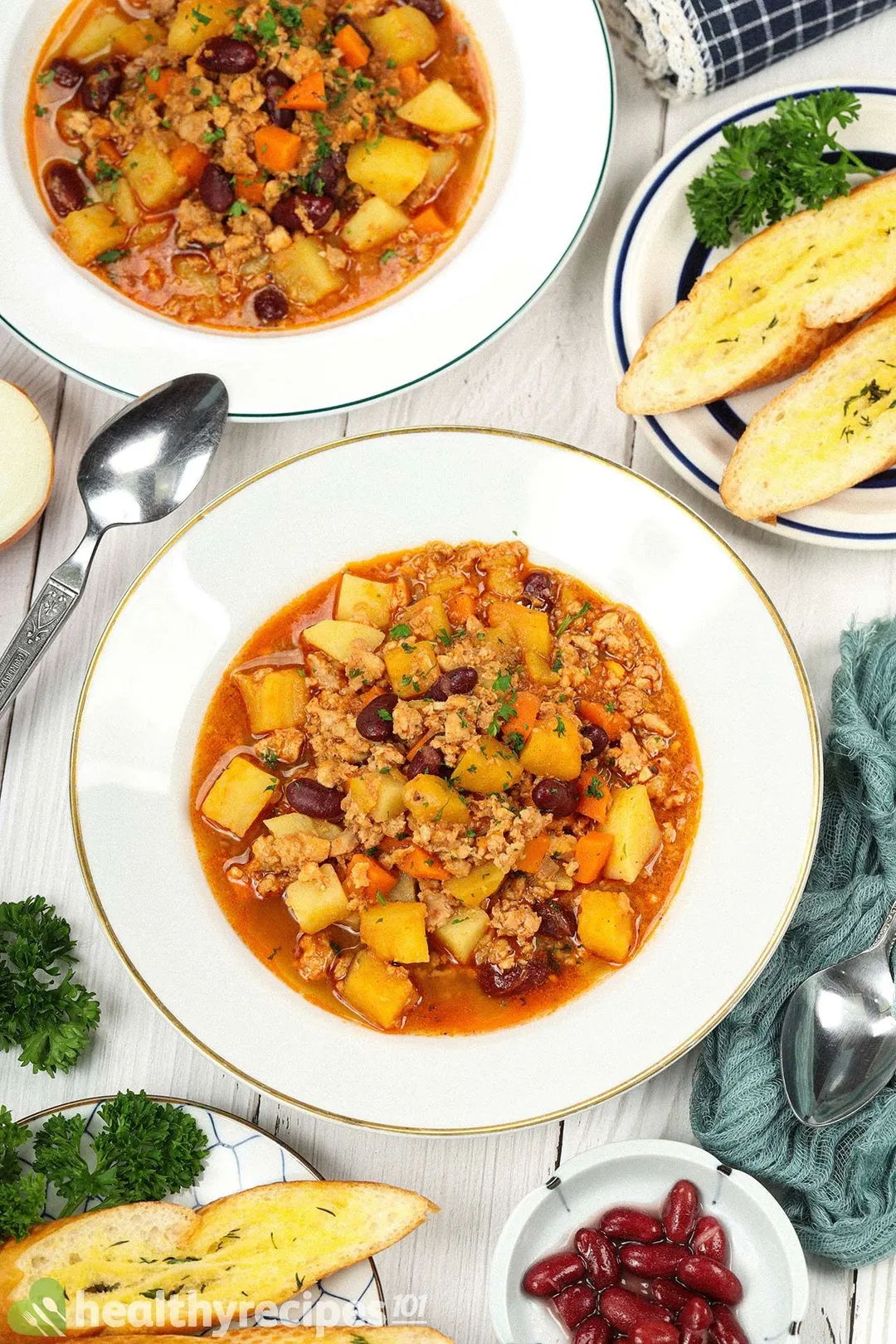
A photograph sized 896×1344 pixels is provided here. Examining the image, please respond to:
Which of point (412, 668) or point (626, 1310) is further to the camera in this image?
point (412, 668)

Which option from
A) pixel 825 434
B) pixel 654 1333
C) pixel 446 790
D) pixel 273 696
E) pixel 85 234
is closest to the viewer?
pixel 654 1333

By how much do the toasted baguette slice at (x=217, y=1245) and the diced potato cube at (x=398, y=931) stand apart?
686mm

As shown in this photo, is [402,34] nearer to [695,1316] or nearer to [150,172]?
[150,172]

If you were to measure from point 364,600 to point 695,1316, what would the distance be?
231cm

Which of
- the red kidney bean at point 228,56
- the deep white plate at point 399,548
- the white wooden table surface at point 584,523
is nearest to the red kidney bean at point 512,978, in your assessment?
the deep white plate at point 399,548

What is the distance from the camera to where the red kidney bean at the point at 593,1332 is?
382 cm

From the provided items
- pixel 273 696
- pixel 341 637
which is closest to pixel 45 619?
pixel 273 696

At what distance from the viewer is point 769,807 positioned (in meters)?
3.97

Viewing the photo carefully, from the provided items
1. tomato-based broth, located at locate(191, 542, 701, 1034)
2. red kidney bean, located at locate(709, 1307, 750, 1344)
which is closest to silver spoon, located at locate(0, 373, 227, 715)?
tomato-based broth, located at locate(191, 542, 701, 1034)

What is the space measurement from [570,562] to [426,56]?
1.86 metres

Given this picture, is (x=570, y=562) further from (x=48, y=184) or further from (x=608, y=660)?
(x=48, y=184)

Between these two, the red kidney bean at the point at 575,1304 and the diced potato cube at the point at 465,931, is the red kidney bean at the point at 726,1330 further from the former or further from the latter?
the diced potato cube at the point at 465,931

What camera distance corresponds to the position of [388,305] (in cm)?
438

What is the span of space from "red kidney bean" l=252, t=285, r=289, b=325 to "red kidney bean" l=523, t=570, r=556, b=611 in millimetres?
1226
